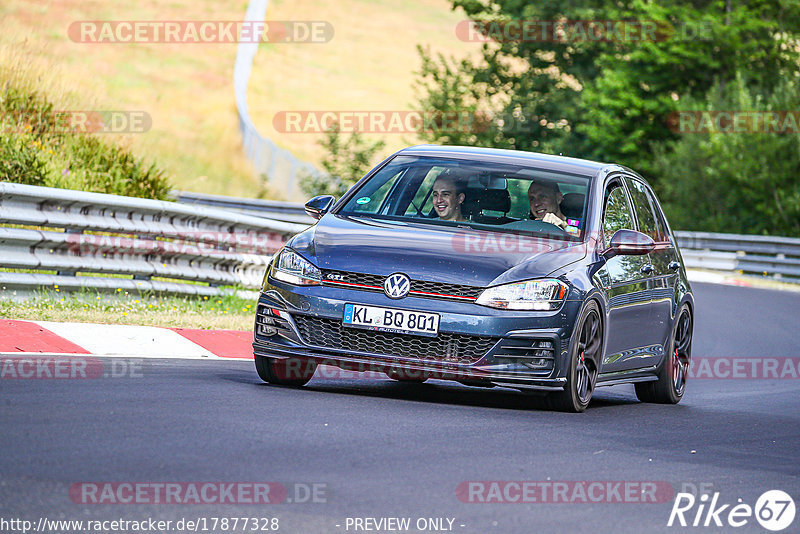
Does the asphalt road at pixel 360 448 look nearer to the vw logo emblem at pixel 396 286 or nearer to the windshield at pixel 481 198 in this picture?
the vw logo emblem at pixel 396 286

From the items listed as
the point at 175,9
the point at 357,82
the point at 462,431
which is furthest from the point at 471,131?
the point at 462,431

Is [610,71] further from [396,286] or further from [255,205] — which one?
[396,286]

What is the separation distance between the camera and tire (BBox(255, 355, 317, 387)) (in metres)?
9.19

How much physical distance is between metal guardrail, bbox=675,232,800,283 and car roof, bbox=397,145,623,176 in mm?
22882

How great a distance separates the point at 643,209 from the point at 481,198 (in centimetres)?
184

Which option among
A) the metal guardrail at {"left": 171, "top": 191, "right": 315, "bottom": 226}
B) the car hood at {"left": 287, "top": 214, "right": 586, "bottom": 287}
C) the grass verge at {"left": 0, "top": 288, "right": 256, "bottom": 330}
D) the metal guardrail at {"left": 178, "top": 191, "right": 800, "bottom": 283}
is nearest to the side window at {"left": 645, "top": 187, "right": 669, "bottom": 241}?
the car hood at {"left": 287, "top": 214, "right": 586, "bottom": 287}

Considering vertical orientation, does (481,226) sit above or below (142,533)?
above

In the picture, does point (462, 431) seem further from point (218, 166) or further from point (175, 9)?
point (175, 9)

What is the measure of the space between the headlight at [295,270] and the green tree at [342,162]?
2685 cm

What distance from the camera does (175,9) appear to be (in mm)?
79000

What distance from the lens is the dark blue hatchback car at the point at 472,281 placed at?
8555mm

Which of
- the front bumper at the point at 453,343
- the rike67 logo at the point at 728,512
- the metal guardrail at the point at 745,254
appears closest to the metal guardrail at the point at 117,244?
the front bumper at the point at 453,343

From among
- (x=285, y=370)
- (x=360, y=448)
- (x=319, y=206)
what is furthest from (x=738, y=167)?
(x=360, y=448)

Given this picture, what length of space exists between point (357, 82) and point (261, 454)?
70.2 m
